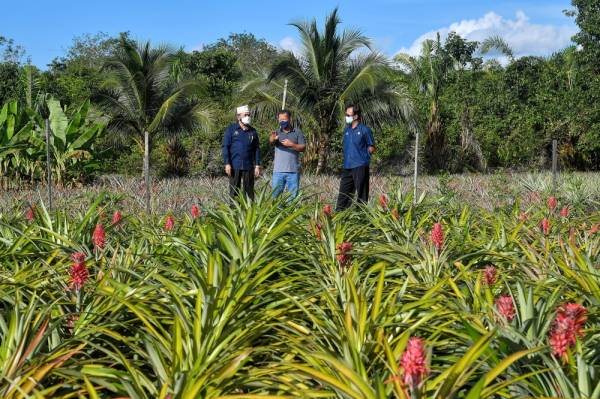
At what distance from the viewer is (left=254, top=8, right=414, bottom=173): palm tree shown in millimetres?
19781

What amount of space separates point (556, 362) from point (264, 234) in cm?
234

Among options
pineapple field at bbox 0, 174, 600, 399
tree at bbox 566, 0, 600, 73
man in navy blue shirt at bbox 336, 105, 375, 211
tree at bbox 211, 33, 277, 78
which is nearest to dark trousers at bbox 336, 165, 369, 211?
man in navy blue shirt at bbox 336, 105, 375, 211

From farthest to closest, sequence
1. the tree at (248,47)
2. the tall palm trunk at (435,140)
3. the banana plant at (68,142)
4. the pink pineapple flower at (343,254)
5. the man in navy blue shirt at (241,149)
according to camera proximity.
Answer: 1. the tree at (248,47)
2. the tall palm trunk at (435,140)
3. the banana plant at (68,142)
4. the man in navy blue shirt at (241,149)
5. the pink pineapple flower at (343,254)

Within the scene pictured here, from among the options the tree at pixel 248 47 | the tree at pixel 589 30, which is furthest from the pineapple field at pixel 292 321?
the tree at pixel 248 47

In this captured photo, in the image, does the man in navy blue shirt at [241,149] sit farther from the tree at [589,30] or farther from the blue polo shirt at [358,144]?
the tree at [589,30]

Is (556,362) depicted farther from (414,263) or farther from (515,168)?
(515,168)

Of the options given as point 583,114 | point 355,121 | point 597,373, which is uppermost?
point 583,114

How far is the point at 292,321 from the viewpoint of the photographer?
119 inches

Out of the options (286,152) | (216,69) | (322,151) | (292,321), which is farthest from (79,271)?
(216,69)

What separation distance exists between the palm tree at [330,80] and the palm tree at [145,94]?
1975 mm

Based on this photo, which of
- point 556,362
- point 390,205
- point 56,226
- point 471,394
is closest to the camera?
point 471,394

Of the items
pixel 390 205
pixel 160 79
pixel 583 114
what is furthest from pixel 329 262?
pixel 583 114

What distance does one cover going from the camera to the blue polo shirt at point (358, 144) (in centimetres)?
880

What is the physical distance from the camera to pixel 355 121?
884cm
